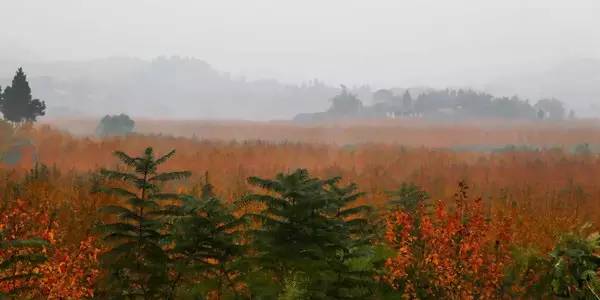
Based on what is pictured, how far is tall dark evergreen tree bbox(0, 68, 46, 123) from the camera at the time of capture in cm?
4788

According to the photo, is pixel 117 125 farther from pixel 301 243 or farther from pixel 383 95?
pixel 383 95

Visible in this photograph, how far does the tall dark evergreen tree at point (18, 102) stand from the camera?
4788 centimetres

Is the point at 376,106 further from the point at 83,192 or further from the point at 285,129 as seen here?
the point at 83,192

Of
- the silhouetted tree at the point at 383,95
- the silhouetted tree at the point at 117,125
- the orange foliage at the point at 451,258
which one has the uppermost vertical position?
the silhouetted tree at the point at 383,95

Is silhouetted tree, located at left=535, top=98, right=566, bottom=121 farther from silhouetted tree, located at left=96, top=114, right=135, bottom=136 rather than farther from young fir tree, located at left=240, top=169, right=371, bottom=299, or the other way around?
young fir tree, located at left=240, top=169, right=371, bottom=299

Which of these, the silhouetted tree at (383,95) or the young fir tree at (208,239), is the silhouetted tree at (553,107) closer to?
the silhouetted tree at (383,95)

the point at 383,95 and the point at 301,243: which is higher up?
the point at 383,95

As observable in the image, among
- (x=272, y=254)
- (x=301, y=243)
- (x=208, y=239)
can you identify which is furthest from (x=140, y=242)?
(x=301, y=243)

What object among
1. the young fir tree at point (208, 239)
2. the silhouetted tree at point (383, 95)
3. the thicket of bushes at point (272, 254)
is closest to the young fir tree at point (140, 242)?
the thicket of bushes at point (272, 254)

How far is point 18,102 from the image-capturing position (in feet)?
160

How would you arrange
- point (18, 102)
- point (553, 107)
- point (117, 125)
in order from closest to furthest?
1. point (18, 102)
2. point (117, 125)
3. point (553, 107)

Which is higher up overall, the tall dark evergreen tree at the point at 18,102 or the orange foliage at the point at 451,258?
the tall dark evergreen tree at the point at 18,102

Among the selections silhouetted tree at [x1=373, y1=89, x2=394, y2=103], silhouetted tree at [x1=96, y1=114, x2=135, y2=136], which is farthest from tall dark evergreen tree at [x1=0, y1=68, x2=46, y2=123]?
silhouetted tree at [x1=373, y1=89, x2=394, y2=103]

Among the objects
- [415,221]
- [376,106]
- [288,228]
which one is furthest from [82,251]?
[376,106]
